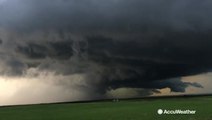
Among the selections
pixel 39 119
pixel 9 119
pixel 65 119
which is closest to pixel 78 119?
pixel 65 119

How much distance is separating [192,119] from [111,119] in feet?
51.5

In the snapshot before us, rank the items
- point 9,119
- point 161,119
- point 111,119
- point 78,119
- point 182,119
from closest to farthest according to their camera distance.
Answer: point 182,119, point 161,119, point 111,119, point 78,119, point 9,119

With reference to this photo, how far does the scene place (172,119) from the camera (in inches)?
2179

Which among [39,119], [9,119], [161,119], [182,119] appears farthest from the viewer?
[9,119]

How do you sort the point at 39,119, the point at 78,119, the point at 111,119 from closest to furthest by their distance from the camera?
the point at 111,119 → the point at 78,119 → the point at 39,119

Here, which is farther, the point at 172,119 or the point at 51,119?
the point at 51,119

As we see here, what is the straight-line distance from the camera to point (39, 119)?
7519 cm

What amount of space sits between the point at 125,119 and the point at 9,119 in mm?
33982

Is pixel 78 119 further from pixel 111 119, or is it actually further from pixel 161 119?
pixel 161 119

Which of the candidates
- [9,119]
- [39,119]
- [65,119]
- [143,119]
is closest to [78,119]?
[65,119]

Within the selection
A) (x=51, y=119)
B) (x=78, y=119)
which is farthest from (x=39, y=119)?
(x=78, y=119)

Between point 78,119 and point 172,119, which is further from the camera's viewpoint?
point 78,119

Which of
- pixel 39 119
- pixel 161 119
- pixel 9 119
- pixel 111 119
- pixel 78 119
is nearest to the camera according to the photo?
pixel 161 119

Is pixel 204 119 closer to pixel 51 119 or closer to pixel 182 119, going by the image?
pixel 182 119
